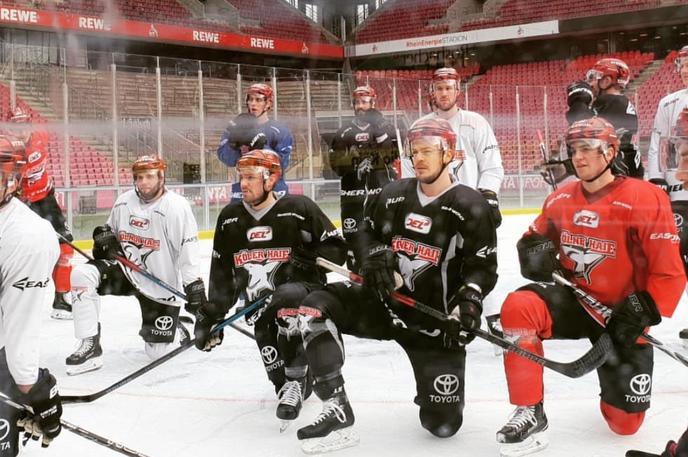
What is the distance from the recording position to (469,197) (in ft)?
4.79

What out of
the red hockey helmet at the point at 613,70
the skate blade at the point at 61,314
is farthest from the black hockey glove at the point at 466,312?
→ the skate blade at the point at 61,314

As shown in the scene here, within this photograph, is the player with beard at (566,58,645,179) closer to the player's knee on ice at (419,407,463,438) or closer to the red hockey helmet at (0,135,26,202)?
the player's knee on ice at (419,407,463,438)

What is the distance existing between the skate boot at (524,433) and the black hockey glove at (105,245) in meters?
1.23

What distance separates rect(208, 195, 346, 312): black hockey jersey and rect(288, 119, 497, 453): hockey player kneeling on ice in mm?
166

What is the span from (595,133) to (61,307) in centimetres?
200

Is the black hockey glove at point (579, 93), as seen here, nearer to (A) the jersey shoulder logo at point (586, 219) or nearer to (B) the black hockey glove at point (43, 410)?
(A) the jersey shoulder logo at point (586, 219)

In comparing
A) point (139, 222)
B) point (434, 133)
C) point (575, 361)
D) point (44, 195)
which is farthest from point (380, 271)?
point (44, 195)

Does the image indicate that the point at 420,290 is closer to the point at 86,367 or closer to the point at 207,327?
the point at 207,327

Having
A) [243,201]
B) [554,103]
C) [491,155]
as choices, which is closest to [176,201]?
[243,201]

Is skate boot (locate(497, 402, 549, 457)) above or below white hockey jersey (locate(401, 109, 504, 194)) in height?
below

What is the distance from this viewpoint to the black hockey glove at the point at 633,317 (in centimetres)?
130

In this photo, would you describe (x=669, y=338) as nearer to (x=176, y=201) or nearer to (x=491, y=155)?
(x=491, y=155)

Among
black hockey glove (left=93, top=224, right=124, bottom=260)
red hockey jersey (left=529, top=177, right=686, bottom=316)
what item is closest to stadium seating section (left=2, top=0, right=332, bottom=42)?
red hockey jersey (left=529, top=177, right=686, bottom=316)

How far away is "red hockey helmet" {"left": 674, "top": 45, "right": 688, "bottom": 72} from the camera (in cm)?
136
